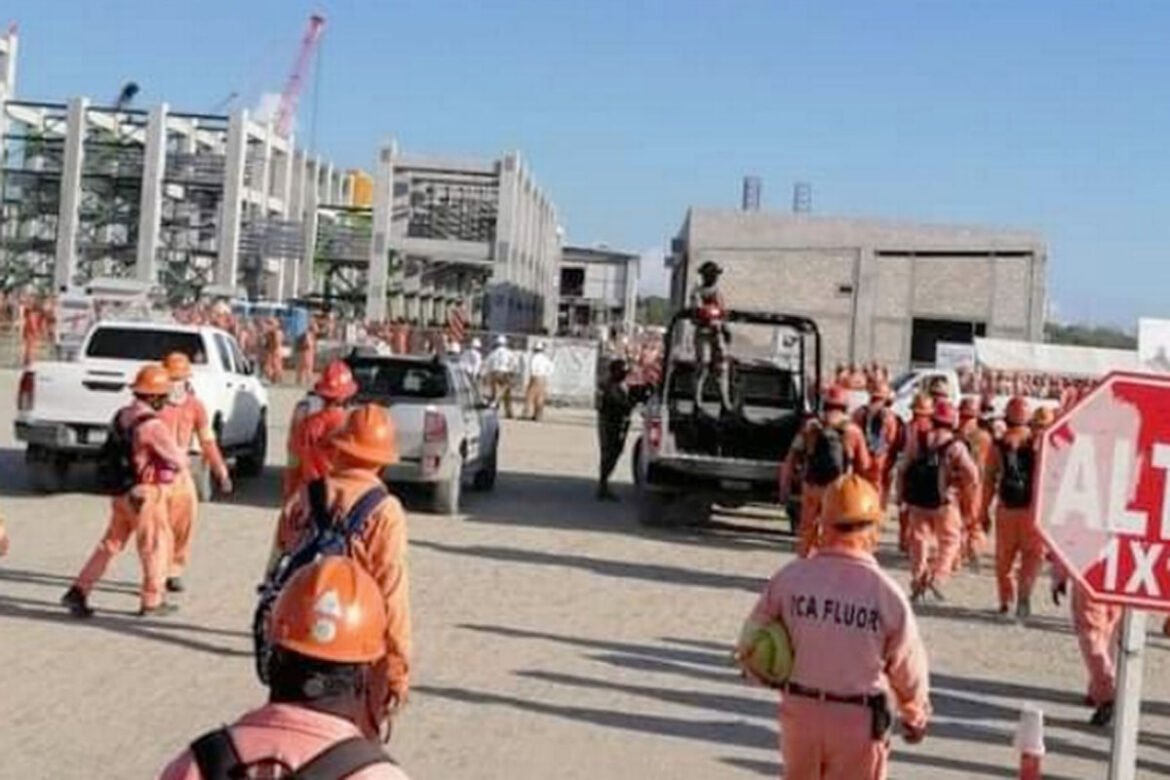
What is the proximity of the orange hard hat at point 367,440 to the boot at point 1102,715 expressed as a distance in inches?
194

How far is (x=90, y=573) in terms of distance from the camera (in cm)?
1001

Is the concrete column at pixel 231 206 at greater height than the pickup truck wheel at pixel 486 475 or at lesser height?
greater

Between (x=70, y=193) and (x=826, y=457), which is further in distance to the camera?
(x=70, y=193)

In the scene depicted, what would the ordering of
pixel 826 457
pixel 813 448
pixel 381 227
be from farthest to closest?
1. pixel 381 227
2. pixel 813 448
3. pixel 826 457

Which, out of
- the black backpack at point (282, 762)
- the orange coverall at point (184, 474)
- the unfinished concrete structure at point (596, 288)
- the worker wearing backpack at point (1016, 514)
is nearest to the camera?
the black backpack at point (282, 762)

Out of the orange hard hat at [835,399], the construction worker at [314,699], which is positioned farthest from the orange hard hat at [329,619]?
the orange hard hat at [835,399]

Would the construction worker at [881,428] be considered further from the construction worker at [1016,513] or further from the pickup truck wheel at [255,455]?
the pickup truck wheel at [255,455]

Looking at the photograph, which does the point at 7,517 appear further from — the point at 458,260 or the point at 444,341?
the point at 458,260

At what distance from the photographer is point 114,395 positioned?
51.1 feet

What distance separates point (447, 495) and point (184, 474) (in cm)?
609

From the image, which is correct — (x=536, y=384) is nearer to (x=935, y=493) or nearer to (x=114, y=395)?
(x=114, y=395)

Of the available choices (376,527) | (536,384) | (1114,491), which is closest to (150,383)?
(376,527)

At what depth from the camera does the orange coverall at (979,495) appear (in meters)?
13.2

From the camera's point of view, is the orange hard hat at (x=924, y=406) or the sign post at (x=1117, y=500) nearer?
the sign post at (x=1117, y=500)
